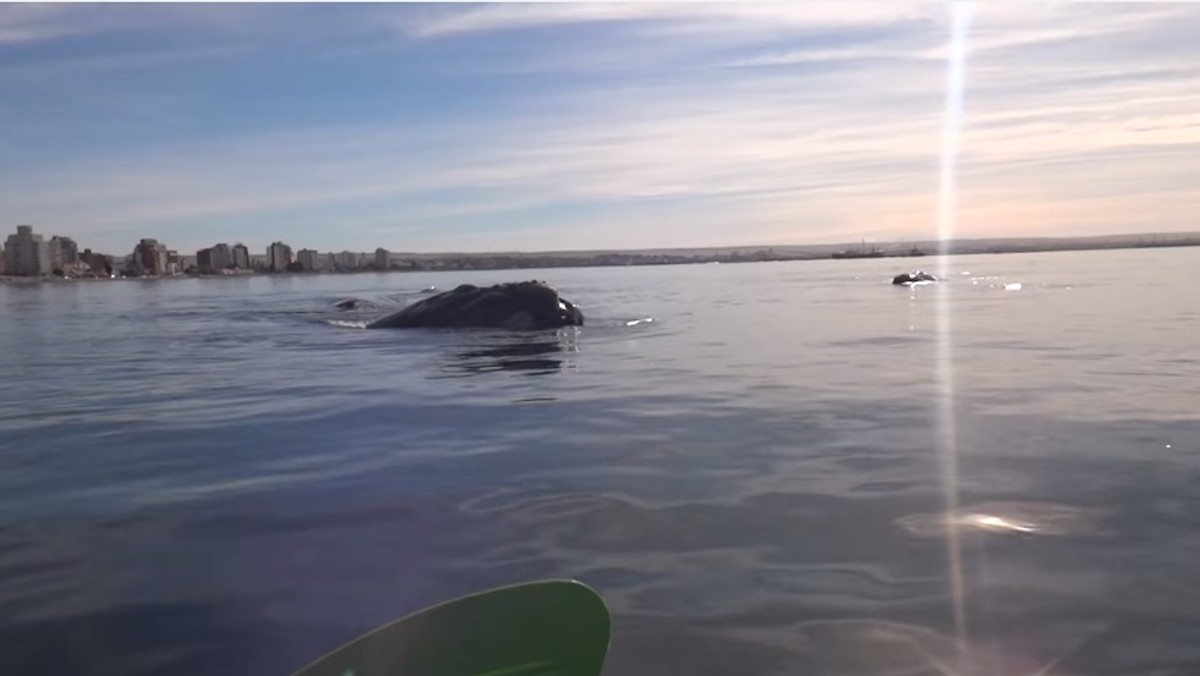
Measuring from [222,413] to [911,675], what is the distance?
22.8ft

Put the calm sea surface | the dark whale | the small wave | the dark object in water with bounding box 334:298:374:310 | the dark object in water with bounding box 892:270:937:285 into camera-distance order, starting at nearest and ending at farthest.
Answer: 1. the calm sea surface
2. the dark whale
3. the small wave
4. the dark object in water with bounding box 334:298:374:310
5. the dark object in water with bounding box 892:270:937:285

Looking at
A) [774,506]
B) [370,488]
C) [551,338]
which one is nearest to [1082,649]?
[774,506]

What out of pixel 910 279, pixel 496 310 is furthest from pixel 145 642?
pixel 910 279

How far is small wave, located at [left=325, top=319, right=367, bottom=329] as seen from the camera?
18484 mm

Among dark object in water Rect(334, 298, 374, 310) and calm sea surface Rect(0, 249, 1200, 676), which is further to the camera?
dark object in water Rect(334, 298, 374, 310)

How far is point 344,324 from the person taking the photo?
1920 centimetres

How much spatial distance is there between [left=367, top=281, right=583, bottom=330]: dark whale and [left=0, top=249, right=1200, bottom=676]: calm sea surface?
507 cm

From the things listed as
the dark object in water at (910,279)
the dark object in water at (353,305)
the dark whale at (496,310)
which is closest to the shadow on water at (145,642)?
the dark whale at (496,310)

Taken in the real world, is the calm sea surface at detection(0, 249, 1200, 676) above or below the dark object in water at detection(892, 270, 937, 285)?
below

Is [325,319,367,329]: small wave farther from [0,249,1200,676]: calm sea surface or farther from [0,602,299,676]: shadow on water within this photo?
[0,602,299,676]: shadow on water

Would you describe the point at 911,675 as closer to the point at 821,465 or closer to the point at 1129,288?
the point at 821,465

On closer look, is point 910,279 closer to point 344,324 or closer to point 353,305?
point 353,305

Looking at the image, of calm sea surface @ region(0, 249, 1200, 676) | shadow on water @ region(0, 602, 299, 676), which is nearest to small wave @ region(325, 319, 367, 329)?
calm sea surface @ region(0, 249, 1200, 676)

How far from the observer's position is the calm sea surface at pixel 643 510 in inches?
146
